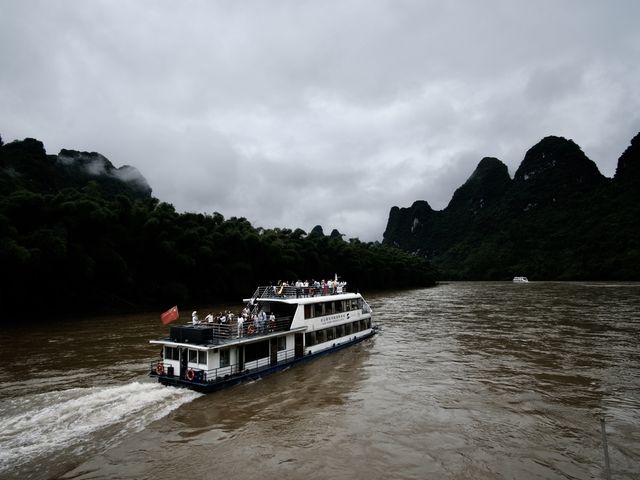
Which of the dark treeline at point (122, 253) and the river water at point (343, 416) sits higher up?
the dark treeline at point (122, 253)

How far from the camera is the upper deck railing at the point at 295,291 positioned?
1000 inches

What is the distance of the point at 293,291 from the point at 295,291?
1.00 ft

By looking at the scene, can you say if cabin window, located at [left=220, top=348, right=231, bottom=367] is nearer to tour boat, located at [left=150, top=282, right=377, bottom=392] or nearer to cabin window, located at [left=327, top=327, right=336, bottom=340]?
tour boat, located at [left=150, top=282, right=377, bottom=392]

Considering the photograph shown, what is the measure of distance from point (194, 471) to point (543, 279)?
135 metres

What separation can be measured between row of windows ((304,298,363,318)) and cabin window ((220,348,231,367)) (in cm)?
624

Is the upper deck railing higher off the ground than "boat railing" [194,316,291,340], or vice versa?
the upper deck railing

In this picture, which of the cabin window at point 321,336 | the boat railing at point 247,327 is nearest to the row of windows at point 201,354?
the boat railing at point 247,327

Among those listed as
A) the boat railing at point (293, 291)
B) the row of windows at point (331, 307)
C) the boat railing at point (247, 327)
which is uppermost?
the boat railing at point (293, 291)

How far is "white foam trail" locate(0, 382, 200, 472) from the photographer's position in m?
12.8

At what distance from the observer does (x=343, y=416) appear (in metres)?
15.7

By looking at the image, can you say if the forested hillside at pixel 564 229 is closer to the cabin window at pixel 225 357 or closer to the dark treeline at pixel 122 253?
the dark treeline at pixel 122 253

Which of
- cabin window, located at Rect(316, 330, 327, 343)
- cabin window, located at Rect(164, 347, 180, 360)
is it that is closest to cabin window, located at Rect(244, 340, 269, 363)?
cabin window, located at Rect(164, 347, 180, 360)

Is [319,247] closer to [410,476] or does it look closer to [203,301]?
[203,301]

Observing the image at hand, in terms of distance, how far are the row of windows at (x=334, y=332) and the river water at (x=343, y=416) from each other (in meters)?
1.31
